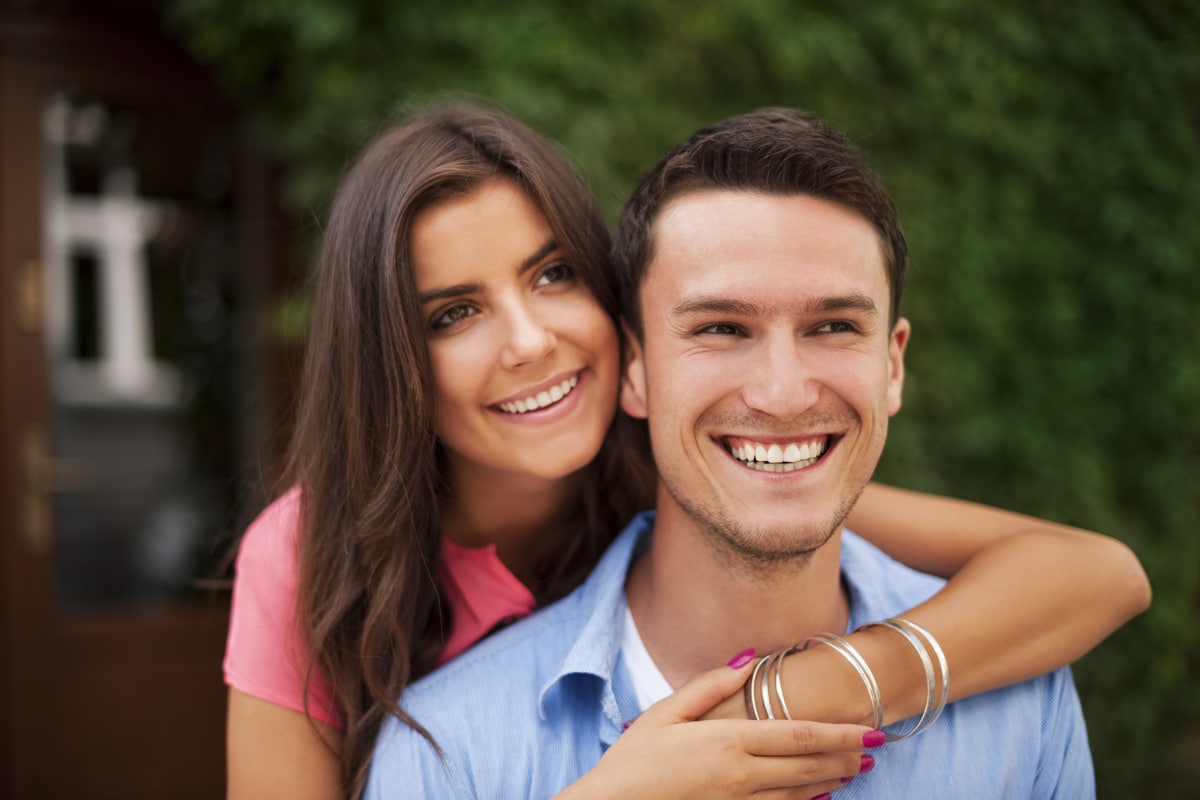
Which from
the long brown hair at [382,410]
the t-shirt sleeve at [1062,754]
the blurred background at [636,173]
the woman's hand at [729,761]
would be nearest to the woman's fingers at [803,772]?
the woman's hand at [729,761]

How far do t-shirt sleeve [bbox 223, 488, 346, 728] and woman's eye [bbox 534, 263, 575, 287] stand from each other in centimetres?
74

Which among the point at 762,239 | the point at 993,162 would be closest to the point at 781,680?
the point at 762,239

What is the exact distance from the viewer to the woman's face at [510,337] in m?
1.98

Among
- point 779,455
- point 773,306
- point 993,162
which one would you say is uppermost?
point 993,162

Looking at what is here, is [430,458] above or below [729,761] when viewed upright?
above

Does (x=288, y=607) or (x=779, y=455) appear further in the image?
(x=288, y=607)

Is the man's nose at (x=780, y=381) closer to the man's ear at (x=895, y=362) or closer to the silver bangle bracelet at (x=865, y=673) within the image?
the man's ear at (x=895, y=362)

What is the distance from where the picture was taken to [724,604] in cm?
186

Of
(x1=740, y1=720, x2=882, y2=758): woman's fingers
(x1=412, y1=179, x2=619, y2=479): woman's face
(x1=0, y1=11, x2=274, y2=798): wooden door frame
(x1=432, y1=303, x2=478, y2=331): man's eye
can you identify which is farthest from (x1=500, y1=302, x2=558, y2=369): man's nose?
(x1=0, y1=11, x2=274, y2=798): wooden door frame

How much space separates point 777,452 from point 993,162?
2959mm

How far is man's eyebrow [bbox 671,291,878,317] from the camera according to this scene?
170 cm

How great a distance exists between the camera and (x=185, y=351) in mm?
4621

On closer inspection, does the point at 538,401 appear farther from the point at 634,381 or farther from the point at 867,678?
the point at 867,678

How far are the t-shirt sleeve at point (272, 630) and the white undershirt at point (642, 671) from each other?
62 cm
